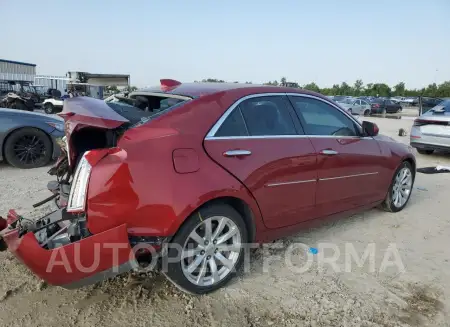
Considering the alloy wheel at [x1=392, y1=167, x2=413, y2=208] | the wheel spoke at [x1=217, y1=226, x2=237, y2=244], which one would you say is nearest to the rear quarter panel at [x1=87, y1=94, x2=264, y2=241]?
→ the wheel spoke at [x1=217, y1=226, x2=237, y2=244]

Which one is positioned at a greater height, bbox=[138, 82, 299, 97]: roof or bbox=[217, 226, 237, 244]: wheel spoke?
bbox=[138, 82, 299, 97]: roof

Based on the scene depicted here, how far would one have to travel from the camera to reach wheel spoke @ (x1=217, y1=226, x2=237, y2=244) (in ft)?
9.27

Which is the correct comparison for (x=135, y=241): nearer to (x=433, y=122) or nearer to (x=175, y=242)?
(x=175, y=242)

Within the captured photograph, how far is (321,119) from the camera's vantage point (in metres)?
3.68

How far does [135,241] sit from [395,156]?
133 inches

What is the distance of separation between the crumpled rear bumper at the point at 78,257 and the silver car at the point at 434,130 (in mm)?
8135

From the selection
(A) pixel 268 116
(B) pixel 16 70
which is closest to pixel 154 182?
(A) pixel 268 116

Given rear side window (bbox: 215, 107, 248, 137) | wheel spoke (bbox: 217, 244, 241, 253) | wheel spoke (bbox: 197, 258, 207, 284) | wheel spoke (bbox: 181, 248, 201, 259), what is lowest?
wheel spoke (bbox: 197, 258, 207, 284)

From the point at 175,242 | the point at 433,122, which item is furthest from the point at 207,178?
the point at 433,122

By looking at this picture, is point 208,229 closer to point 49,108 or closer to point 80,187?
point 80,187

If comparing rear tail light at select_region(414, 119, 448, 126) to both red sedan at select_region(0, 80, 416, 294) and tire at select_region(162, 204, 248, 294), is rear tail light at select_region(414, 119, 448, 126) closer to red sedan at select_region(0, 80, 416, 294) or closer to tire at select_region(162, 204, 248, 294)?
red sedan at select_region(0, 80, 416, 294)

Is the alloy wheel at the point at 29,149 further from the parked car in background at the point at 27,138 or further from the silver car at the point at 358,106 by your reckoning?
the silver car at the point at 358,106

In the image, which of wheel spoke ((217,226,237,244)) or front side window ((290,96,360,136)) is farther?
front side window ((290,96,360,136))

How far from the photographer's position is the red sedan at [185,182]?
7.70 ft
